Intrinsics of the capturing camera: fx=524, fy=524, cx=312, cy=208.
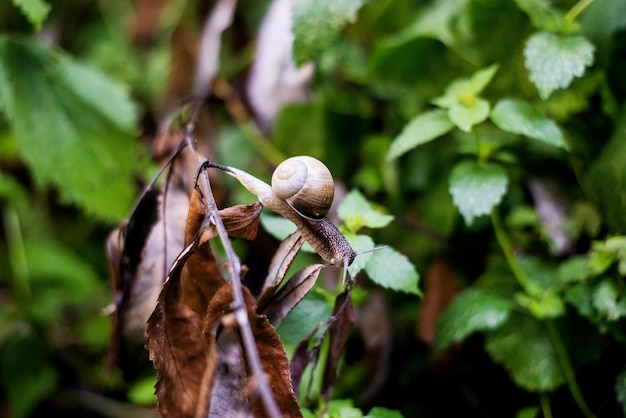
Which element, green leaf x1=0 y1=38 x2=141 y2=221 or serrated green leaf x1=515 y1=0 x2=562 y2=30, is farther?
green leaf x1=0 y1=38 x2=141 y2=221

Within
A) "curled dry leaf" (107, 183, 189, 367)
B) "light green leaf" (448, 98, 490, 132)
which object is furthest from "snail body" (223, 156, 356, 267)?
"light green leaf" (448, 98, 490, 132)

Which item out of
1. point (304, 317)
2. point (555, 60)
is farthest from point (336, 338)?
point (555, 60)

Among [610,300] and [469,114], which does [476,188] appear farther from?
[610,300]

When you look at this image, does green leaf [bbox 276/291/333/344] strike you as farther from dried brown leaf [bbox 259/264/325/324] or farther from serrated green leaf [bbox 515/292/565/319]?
serrated green leaf [bbox 515/292/565/319]

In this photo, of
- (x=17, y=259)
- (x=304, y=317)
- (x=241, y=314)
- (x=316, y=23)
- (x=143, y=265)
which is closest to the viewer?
(x=241, y=314)

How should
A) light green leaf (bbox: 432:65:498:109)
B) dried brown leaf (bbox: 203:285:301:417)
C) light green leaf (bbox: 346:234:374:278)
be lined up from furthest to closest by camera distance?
light green leaf (bbox: 432:65:498:109)
light green leaf (bbox: 346:234:374:278)
dried brown leaf (bbox: 203:285:301:417)

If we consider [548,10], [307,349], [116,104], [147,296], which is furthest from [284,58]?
[307,349]

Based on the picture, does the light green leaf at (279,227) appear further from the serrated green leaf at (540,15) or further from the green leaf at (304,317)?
the serrated green leaf at (540,15)
